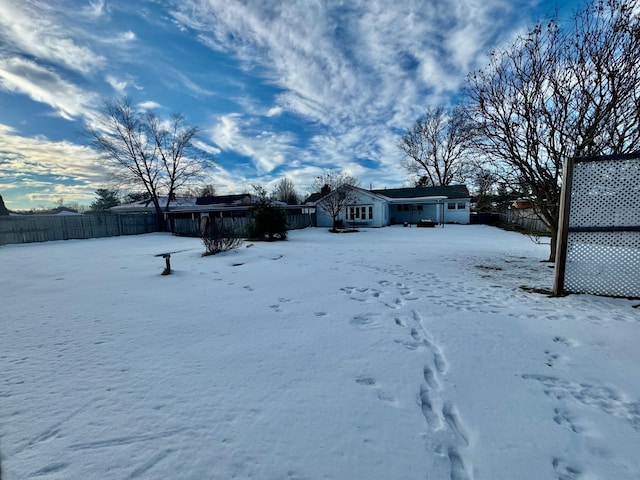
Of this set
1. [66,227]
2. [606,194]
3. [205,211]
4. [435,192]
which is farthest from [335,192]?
[606,194]

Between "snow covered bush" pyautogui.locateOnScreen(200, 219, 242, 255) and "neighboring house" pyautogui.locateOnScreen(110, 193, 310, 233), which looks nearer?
"snow covered bush" pyautogui.locateOnScreen(200, 219, 242, 255)

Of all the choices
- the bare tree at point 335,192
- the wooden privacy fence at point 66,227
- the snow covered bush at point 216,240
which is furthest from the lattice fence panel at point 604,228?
the wooden privacy fence at point 66,227

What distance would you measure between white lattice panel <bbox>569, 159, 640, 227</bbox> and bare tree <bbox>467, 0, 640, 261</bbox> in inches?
70.0

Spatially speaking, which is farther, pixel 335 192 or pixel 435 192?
pixel 435 192

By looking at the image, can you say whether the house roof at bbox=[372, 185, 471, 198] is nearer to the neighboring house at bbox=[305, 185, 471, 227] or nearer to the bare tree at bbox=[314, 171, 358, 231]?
the neighboring house at bbox=[305, 185, 471, 227]

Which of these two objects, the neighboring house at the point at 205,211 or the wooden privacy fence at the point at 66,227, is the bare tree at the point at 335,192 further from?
the wooden privacy fence at the point at 66,227

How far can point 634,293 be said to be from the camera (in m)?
4.14

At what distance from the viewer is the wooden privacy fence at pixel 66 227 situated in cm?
1481

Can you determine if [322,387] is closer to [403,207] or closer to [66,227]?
[66,227]

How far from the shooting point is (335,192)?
2302 cm

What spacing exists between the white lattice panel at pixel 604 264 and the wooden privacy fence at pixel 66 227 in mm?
23341

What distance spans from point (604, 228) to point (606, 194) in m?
0.55

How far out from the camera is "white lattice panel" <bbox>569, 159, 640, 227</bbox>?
161 inches

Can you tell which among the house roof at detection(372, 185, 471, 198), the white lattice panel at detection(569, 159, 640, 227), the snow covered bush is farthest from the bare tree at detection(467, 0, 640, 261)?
the house roof at detection(372, 185, 471, 198)
